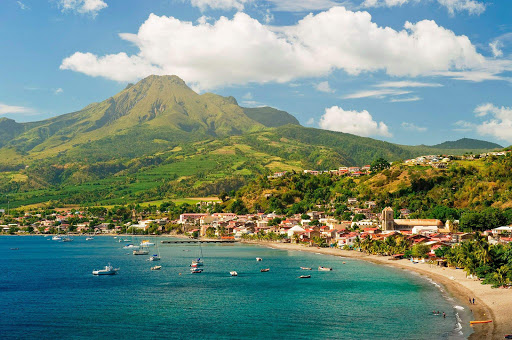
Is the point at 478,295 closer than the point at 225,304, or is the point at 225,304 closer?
the point at 478,295

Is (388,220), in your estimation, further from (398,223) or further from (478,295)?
(478,295)

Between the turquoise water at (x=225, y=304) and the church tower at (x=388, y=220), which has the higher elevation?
the church tower at (x=388, y=220)

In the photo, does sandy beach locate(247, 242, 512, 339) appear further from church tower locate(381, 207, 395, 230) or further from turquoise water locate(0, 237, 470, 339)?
church tower locate(381, 207, 395, 230)

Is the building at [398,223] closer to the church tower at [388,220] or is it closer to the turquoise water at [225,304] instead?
the church tower at [388,220]

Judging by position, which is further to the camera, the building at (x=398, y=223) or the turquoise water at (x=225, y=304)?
the building at (x=398, y=223)

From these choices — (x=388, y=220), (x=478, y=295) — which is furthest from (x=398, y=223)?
(x=478, y=295)

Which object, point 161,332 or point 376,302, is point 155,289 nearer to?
point 161,332

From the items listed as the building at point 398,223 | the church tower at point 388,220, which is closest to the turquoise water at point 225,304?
the church tower at point 388,220
